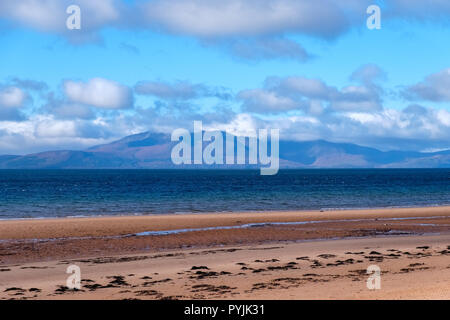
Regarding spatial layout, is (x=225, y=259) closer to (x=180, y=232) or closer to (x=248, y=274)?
(x=248, y=274)

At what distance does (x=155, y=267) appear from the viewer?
18.8 meters

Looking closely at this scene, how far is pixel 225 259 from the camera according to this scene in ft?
67.7

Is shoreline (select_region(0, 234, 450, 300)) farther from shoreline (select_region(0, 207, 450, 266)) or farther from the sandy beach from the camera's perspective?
shoreline (select_region(0, 207, 450, 266))

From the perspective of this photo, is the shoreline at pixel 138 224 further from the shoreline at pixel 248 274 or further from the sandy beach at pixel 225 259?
the shoreline at pixel 248 274

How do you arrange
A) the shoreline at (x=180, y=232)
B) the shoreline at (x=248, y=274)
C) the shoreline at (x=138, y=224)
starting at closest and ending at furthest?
the shoreline at (x=248, y=274) → the shoreline at (x=180, y=232) → the shoreline at (x=138, y=224)

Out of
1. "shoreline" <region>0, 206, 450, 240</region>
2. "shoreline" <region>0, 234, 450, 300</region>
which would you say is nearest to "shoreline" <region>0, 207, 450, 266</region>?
"shoreline" <region>0, 206, 450, 240</region>

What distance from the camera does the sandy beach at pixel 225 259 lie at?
14672 mm

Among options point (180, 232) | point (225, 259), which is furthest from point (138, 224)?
point (225, 259)

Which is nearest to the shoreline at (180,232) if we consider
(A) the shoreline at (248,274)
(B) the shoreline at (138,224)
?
(B) the shoreline at (138,224)

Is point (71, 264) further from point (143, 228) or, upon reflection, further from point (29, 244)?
point (143, 228)
